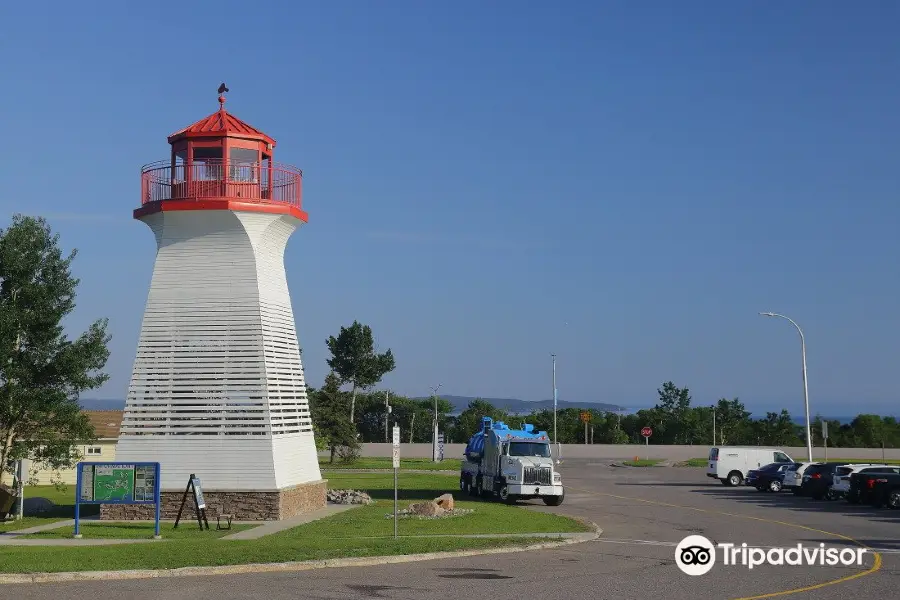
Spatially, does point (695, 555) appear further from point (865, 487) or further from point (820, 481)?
point (820, 481)

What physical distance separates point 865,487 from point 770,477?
10.1 m

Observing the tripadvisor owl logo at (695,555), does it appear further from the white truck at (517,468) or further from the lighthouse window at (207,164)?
the lighthouse window at (207,164)

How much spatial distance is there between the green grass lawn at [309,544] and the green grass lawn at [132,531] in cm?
5

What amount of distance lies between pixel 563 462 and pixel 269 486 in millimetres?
50891

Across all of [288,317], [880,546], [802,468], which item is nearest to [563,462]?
[802,468]

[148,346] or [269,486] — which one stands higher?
[148,346]

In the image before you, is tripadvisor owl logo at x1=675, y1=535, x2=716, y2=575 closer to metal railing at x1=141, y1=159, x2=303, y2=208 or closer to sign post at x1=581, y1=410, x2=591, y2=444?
metal railing at x1=141, y1=159, x2=303, y2=208

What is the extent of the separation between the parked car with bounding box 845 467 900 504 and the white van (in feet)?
44.5

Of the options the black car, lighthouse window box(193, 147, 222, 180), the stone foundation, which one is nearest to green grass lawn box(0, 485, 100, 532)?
the stone foundation

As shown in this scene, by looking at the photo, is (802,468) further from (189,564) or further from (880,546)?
(189,564)

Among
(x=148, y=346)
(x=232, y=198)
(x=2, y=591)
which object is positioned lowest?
(x=2, y=591)

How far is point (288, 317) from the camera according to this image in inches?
1294

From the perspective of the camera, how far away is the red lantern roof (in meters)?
31.0

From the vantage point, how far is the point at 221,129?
31062 mm
